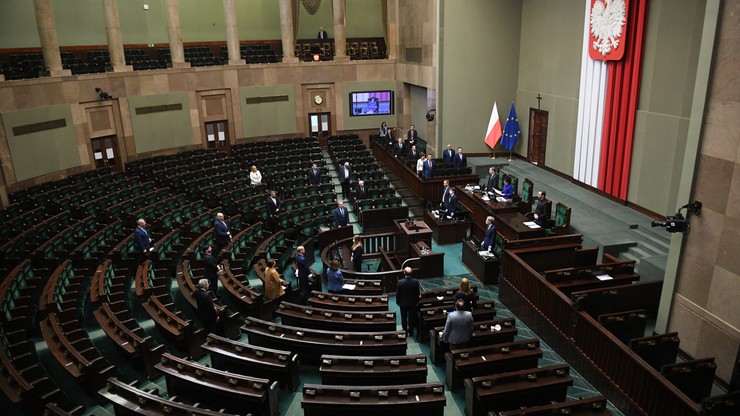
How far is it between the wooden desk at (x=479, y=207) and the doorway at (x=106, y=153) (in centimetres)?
1194

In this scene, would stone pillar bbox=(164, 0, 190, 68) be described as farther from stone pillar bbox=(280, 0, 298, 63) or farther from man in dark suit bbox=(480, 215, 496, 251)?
man in dark suit bbox=(480, 215, 496, 251)

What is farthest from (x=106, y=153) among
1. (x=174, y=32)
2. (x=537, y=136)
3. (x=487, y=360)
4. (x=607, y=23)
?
(x=607, y=23)

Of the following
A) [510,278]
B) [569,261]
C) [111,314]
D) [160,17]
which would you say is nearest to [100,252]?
→ [111,314]

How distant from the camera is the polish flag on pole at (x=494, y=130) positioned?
18.0m

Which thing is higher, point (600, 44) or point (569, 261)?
point (600, 44)

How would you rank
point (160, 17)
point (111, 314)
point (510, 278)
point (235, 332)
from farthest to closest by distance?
point (160, 17) < point (510, 278) < point (235, 332) < point (111, 314)

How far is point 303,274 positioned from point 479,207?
5.67 metres

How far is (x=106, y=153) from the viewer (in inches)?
698

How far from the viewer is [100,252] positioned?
9.97 metres

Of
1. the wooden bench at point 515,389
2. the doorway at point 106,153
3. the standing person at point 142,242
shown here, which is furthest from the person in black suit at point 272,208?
the doorway at point 106,153

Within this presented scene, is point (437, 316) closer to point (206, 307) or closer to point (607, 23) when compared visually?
point (206, 307)

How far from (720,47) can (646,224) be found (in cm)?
569

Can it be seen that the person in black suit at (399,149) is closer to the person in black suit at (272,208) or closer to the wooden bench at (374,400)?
the person in black suit at (272,208)

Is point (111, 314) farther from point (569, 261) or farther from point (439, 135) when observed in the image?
point (439, 135)
